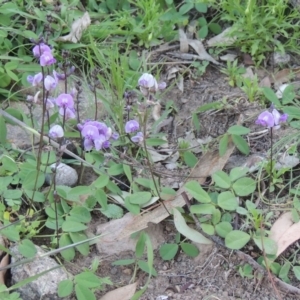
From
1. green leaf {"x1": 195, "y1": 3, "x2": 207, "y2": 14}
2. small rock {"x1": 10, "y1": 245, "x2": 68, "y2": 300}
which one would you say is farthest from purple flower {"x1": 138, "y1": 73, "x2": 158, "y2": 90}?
green leaf {"x1": 195, "y1": 3, "x2": 207, "y2": 14}

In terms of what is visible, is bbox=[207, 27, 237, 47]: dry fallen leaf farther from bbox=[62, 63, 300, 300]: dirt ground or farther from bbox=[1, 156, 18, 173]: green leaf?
bbox=[1, 156, 18, 173]: green leaf

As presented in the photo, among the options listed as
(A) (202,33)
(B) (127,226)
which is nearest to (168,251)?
(B) (127,226)

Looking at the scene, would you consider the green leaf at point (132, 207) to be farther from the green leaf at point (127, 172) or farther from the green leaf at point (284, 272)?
the green leaf at point (284, 272)

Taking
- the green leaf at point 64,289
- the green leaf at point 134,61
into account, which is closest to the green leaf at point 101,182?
the green leaf at point 64,289

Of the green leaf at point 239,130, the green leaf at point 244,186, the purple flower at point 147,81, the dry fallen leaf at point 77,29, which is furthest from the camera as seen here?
the dry fallen leaf at point 77,29

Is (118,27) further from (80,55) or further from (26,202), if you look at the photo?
(26,202)
